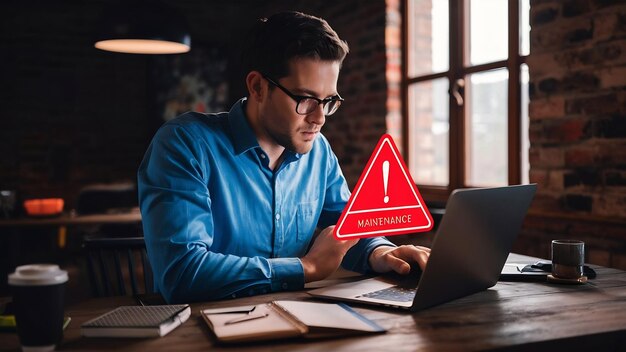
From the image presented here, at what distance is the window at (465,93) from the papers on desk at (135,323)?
2.28 metres

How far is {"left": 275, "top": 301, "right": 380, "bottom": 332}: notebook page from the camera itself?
42.3 inches

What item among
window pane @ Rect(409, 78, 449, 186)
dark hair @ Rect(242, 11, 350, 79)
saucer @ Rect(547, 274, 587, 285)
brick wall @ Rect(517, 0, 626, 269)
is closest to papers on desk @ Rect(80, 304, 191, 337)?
dark hair @ Rect(242, 11, 350, 79)

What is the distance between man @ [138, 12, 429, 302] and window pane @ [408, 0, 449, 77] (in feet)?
6.66

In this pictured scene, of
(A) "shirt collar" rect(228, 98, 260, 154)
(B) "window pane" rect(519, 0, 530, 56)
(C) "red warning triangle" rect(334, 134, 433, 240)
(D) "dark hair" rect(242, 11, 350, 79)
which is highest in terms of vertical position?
(B) "window pane" rect(519, 0, 530, 56)

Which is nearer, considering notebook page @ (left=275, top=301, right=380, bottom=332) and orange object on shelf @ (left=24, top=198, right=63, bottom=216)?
notebook page @ (left=275, top=301, right=380, bottom=332)

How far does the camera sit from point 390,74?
400 cm

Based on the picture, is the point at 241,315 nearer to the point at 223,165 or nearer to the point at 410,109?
the point at 223,165

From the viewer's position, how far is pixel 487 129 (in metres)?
3.30

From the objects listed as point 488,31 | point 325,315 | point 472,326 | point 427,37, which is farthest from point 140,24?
point 472,326

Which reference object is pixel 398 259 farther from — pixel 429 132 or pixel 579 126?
pixel 429 132

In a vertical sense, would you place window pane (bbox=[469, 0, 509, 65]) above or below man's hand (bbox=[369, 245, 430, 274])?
above

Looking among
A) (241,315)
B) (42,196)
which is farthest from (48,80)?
(241,315)

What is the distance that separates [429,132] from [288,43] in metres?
2.35

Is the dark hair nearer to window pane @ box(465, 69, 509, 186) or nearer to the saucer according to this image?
the saucer
